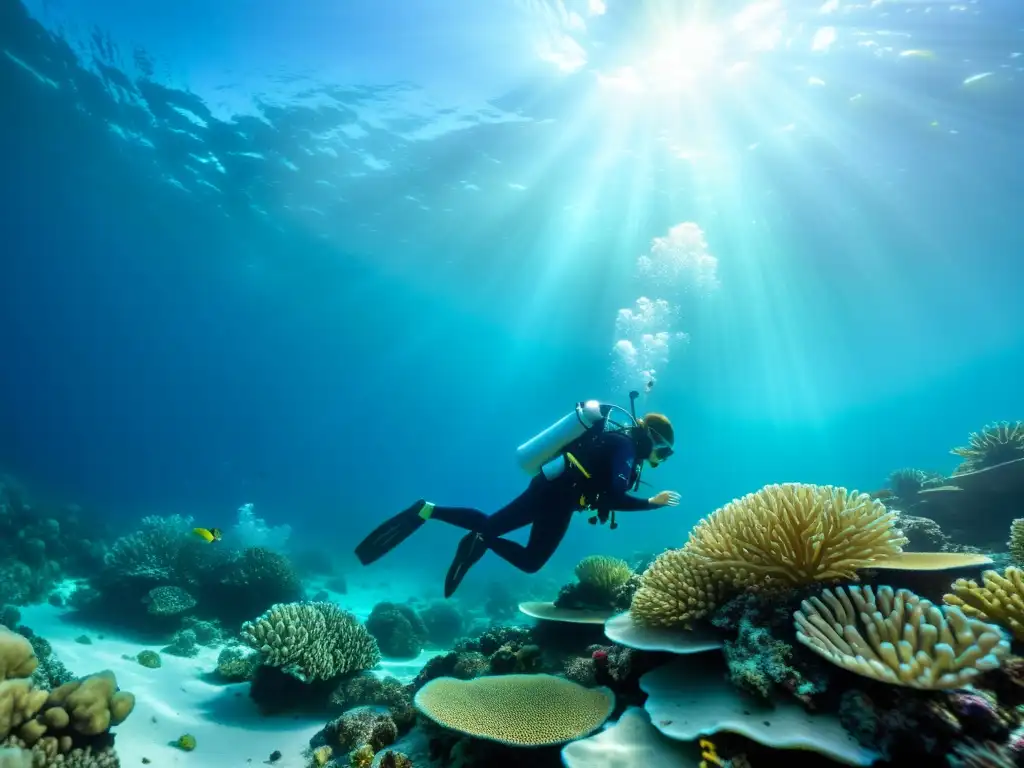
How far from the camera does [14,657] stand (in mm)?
4078

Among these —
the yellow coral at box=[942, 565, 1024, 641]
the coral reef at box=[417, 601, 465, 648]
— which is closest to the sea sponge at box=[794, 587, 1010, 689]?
the yellow coral at box=[942, 565, 1024, 641]

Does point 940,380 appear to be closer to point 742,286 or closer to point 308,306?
point 742,286

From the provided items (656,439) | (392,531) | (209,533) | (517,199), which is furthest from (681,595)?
(517,199)

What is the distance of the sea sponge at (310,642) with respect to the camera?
6109mm

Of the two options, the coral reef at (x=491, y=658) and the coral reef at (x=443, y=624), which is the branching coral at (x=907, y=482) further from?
the coral reef at (x=443, y=624)

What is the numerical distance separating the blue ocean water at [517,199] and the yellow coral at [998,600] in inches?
740

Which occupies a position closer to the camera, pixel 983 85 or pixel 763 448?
pixel 983 85

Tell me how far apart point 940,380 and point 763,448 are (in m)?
47.6

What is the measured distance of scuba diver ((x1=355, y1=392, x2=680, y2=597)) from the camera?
19.0 feet

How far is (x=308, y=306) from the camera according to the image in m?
46.3

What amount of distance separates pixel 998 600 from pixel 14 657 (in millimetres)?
7407

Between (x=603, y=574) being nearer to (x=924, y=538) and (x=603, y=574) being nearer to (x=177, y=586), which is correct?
(x=924, y=538)

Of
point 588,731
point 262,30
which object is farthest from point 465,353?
point 588,731

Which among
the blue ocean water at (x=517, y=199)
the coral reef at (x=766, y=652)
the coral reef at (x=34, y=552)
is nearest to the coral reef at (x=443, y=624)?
the coral reef at (x=34, y=552)
